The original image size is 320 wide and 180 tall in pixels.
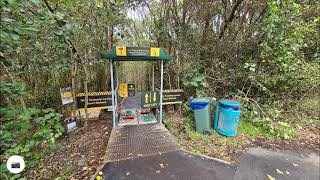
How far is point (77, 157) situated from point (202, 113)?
115 inches

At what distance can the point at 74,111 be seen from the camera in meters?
4.76

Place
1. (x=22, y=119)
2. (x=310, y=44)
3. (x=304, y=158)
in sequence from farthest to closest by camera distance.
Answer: (x=310, y=44) → (x=304, y=158) → (x=22, y=119)

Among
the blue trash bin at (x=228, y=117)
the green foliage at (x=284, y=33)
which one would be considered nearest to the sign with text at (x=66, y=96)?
the blue trash bin at (x=228, y=117)

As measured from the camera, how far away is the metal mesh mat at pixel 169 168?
110 inches

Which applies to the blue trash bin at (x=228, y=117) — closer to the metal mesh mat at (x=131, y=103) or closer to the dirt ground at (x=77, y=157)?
the dirt ground at (x=77, y=157)

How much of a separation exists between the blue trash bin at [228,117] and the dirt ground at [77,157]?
2.82 meters

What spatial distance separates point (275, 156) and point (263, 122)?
128 centimetres

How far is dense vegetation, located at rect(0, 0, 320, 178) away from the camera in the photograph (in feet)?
14.3

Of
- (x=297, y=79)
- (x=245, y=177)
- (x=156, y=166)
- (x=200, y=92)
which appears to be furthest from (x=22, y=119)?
(x=297, y=79)

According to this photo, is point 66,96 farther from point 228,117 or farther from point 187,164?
point 228,117

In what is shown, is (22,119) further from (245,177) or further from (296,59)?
(296,59)

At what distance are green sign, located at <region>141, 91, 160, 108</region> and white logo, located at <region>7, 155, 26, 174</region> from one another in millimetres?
3052

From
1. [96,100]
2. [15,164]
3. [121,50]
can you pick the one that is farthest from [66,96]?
[15,164]

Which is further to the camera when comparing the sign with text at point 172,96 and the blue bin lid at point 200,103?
the sign with text at point 172,96
